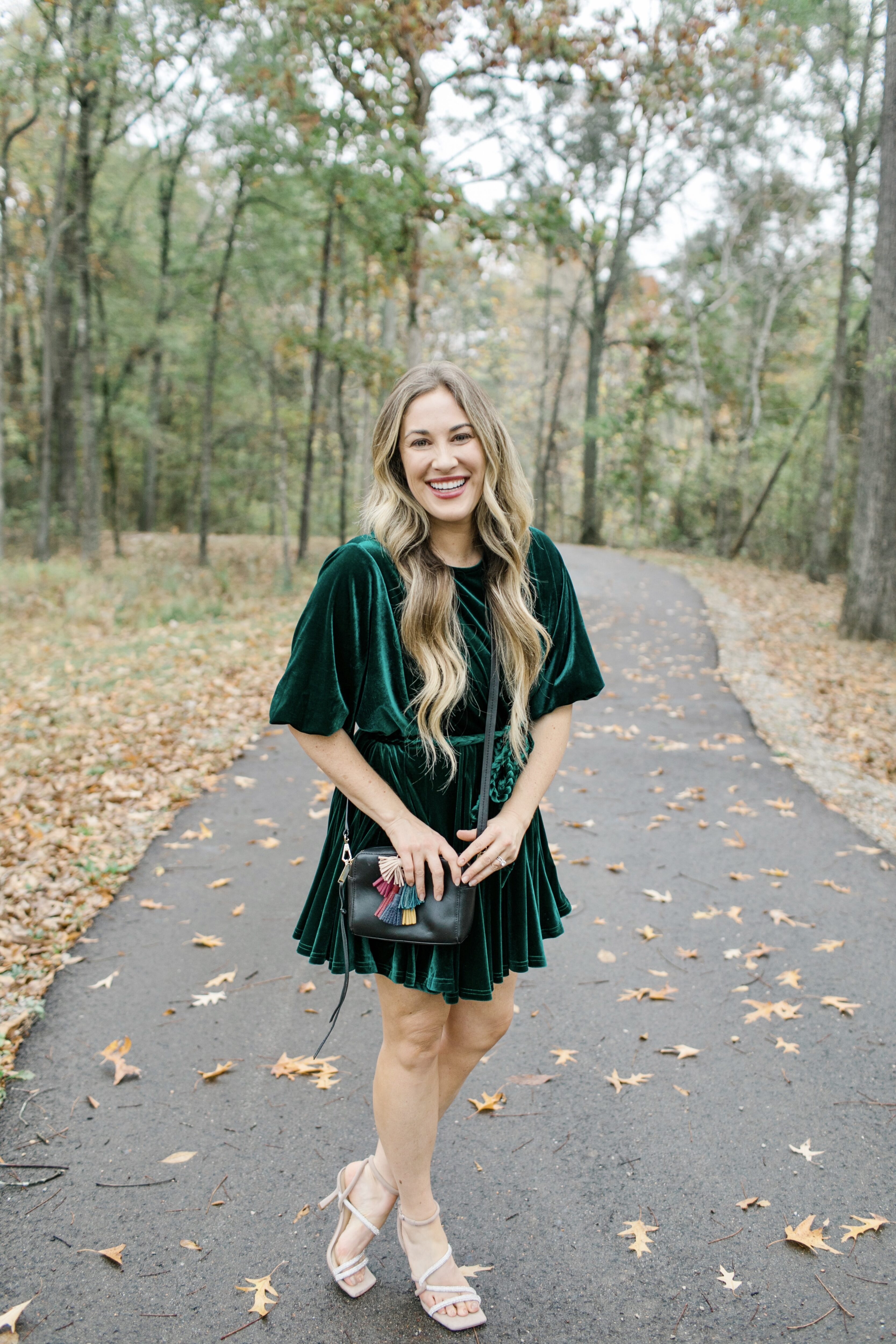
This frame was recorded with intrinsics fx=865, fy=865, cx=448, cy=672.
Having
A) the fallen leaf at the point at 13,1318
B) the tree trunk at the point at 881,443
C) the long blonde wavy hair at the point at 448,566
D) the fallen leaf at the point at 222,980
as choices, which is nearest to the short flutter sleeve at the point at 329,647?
the long blonde wavy hair at the point at 448,566

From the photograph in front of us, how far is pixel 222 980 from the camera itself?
12.8 feet

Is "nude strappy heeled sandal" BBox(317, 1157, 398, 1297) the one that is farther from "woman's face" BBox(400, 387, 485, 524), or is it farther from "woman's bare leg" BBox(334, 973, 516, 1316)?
"woman's face" BBox(400, 387, 485, 524)

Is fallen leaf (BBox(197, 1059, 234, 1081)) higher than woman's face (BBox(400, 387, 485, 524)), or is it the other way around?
woman's face (BBox(400, 387, 485, 524))

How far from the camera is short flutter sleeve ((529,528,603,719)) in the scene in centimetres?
233

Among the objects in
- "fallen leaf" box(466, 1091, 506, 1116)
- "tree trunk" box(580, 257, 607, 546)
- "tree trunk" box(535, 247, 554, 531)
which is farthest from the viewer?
"tree trunk" box(535, 247, 554, 531)

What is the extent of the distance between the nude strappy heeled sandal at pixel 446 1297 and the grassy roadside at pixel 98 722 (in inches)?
69.6

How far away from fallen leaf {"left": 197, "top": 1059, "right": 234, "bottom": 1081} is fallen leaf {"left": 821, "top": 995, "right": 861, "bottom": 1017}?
2.49 m

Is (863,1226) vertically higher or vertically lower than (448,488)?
lower

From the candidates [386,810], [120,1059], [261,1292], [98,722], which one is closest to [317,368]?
[98,722]

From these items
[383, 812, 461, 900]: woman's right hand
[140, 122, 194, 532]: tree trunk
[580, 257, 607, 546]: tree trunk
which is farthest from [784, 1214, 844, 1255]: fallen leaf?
[580, 257, 607, 546]: tree trunk

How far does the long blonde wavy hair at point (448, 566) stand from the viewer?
2049mm

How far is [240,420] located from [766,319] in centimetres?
1537

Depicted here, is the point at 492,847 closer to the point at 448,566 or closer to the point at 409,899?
the point at 409,899

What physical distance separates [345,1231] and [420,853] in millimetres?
1199
